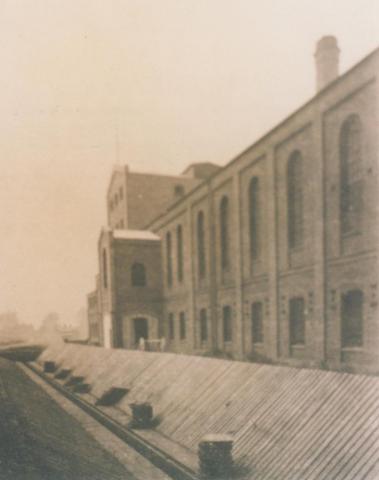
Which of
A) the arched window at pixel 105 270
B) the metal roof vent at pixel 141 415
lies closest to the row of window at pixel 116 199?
the arched window at pixel 105 270

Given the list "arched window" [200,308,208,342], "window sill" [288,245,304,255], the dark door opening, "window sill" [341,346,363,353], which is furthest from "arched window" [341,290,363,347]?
the dark door opening

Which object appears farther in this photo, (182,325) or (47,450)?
(182,325)

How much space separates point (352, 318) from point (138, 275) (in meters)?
19.6

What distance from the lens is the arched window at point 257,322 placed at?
1988 centimetres

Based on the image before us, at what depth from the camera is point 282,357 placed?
17547 millimetres

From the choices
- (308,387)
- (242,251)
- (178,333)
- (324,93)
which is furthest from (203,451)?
(178,333)

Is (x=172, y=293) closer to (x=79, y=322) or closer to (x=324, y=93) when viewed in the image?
(x=324, y=93)

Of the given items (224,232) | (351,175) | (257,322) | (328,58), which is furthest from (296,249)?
(328,58)

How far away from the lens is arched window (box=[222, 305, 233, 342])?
22.8 metres

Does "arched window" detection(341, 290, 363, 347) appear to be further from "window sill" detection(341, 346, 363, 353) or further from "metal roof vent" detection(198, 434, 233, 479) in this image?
"metal roof vent" detection(198, 434, 233, 479)

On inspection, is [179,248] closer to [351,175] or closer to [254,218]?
[254,218]

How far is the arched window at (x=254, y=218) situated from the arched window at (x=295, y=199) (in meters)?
2.81

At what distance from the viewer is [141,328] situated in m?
31.1

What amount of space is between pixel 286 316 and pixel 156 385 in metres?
6.17
